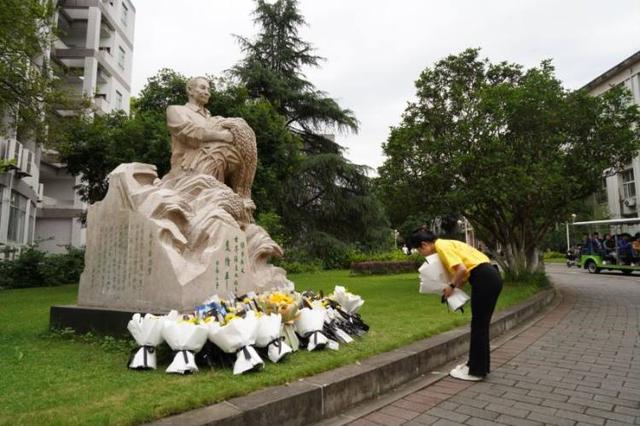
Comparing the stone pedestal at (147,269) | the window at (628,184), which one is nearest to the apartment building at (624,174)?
the window at (628,184)

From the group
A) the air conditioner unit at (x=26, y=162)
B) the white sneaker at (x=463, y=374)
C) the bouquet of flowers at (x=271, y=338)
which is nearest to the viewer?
the bouquet of flowers at (x=271, y=338)

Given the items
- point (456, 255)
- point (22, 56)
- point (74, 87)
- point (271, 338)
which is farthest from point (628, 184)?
point (271, 338)

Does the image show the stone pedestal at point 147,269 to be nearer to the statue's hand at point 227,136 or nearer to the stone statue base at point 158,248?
the stone statue base at point 158,248

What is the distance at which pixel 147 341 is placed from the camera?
13.6 feet

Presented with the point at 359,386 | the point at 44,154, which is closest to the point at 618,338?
the point at 359,386

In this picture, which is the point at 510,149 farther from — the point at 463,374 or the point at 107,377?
the point at 107,377

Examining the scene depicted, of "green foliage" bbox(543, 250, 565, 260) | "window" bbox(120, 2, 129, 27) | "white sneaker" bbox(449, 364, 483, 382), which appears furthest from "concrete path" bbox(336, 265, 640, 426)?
"green foliage" bbox(543, 250, 565, 260)

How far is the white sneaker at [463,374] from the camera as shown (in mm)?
4645

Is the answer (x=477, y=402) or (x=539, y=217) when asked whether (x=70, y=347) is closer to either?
(x=477, y=402)

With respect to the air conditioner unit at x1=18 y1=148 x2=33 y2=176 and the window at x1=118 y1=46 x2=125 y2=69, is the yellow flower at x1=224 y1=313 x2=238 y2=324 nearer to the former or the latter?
the air conditioner unit at x1=18 y1=148 x2=33 y2=176

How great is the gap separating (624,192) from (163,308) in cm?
3709

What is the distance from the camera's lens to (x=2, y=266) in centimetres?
1538

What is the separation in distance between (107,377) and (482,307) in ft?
11.5

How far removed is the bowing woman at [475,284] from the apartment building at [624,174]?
2954 cm
